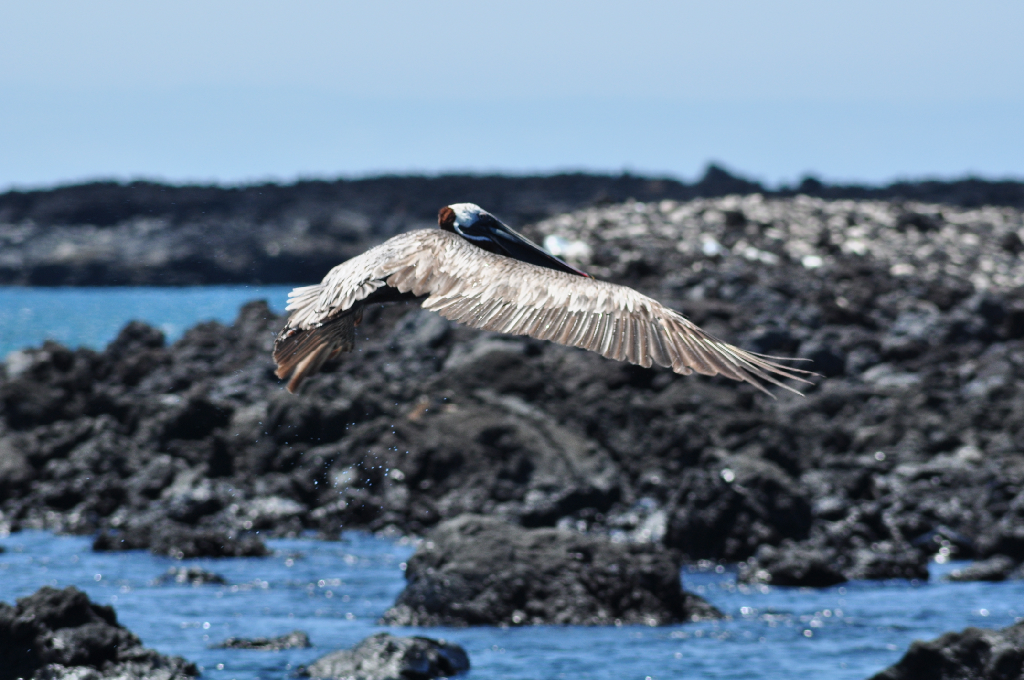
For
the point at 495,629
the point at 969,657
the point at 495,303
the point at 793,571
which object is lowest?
the point at 495,629

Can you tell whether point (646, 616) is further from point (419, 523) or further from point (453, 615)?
point (419, 523)

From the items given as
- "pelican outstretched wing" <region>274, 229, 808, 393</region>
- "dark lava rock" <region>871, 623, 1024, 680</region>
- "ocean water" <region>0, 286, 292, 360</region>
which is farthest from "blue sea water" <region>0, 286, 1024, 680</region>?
"ocean water" <region>0, 286, 292, 360</region>

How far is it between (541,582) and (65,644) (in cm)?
450

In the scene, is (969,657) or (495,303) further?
(969,657)

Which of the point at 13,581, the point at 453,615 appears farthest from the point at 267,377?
the point at 453,615

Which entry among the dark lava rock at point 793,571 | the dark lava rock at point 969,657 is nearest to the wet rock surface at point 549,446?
the dark lava rock at point 793,571

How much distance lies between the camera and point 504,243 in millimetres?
7742

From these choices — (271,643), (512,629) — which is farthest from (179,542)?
(512,629)

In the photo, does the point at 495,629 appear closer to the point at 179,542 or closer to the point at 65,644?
the point at 65,644

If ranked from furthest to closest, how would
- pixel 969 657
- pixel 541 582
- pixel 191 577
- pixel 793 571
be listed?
pixel 191 577
pixel 793 571
pixel 541 582
pixel 969 657

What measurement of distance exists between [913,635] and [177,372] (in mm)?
15049

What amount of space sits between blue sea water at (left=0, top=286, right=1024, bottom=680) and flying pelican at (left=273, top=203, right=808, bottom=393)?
4.30 m

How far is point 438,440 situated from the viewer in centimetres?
1714

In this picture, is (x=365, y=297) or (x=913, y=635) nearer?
(x=365, y=297)
